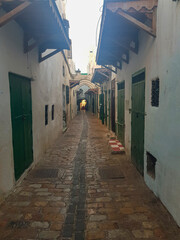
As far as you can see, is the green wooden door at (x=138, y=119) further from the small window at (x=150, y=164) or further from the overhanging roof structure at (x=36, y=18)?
the overhanging roof structure at (x=36, y=18)

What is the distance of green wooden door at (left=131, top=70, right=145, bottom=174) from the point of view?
4973 millimetres

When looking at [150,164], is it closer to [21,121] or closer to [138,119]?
[138,119]

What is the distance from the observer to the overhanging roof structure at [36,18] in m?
3.35

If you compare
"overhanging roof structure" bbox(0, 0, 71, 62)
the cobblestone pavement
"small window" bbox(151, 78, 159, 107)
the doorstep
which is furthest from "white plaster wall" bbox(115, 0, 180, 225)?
the doorstep

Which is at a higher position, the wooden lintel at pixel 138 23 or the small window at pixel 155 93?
the wooden lintel at pixel 138 23

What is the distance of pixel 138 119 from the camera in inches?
211

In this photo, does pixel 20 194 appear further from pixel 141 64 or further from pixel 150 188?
pixel 141 64

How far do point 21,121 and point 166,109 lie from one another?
130 inches

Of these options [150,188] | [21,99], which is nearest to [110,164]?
[150,188]

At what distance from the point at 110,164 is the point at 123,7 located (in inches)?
165

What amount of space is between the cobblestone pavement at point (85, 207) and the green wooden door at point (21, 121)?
0.49 m

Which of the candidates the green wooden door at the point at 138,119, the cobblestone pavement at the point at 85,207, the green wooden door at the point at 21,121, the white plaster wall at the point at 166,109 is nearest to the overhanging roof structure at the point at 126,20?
the white plaster wall at the point at 166,109

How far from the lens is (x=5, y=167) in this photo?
12.6 feet

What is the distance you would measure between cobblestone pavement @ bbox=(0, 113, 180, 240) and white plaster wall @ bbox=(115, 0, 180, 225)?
0.40 meters
